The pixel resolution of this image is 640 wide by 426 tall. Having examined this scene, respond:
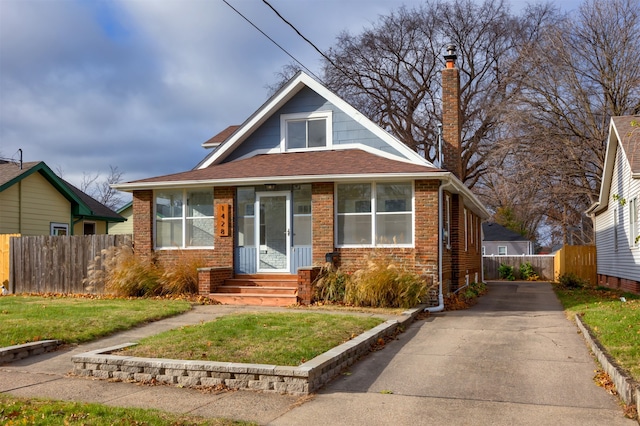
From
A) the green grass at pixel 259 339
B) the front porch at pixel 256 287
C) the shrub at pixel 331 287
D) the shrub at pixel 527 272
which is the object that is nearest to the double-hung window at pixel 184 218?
the front porch at pixel 256 287

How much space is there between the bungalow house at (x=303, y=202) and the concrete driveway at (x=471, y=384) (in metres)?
3.95

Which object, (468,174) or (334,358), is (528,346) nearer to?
(334,358)

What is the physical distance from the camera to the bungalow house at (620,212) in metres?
18.2

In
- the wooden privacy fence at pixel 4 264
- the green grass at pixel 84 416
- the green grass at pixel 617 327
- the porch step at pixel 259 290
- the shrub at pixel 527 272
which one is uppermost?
the wooden privacy fence at pixel 4 264

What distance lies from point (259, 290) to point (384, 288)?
3313mm

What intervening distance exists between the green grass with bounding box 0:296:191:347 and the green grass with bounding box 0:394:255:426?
143 inches

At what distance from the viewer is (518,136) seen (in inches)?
1130

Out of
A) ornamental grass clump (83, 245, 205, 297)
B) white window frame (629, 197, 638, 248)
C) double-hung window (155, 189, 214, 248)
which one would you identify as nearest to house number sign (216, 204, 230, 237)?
double-hung window (155, 189, 214, 248)

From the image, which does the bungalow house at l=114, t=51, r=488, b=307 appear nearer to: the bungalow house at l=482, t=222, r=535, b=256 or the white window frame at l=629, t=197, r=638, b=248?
the white window frame at l=629, t=197, r=638, b=248

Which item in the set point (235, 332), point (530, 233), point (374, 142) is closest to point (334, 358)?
point (235, 332)

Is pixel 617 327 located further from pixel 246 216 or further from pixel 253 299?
pixel 246 216

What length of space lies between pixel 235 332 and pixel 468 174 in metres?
30.1

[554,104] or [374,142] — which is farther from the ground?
[554,104]

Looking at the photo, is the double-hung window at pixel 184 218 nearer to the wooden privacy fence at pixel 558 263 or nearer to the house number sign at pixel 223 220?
the house number sign at pixel 223 220
